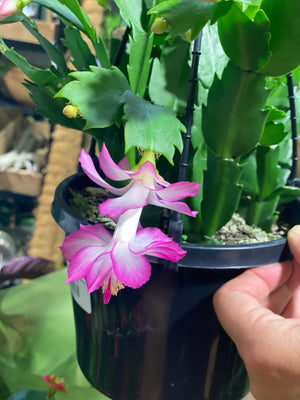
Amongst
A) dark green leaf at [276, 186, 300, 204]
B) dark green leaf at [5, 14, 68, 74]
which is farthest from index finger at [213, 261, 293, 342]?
dark green leaf at [5, 14, 68, 74]

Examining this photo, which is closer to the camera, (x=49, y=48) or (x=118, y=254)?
(x=118, y=254)

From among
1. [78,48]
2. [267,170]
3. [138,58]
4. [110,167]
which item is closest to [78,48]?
[78,48]

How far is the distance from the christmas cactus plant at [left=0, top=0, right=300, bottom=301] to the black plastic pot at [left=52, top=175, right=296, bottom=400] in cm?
7

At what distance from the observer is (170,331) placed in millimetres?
524

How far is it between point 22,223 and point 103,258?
1283 millimetres

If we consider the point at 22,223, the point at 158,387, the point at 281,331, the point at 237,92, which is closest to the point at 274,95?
the point at 237,92

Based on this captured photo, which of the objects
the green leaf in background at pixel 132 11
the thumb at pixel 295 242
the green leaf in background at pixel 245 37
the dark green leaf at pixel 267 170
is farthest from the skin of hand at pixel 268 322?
the green leaf in background at pixel 132 11

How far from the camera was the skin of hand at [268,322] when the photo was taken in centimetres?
41

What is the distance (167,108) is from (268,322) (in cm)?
27

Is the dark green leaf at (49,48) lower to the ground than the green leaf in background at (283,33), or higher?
lower

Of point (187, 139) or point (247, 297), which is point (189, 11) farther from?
point (247, 297)

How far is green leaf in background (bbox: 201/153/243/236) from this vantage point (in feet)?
1.58

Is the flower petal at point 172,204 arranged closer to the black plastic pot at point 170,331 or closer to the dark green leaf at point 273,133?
the black plastic pot at point 170,331

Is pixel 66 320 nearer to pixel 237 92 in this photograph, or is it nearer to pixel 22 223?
pixel 237 92
